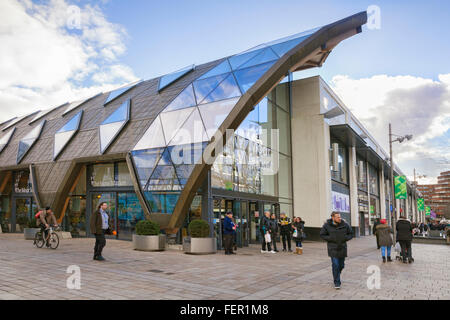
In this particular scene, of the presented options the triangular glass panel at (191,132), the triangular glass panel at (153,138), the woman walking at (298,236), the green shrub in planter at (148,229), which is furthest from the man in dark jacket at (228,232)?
the triangular glass panel at (153,138)

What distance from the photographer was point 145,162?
703 inches

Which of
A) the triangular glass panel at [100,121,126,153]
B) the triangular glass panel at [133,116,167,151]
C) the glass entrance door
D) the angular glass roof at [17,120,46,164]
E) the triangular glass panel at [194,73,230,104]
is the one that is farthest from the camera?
the angular glass roof at [17,120,46,164]

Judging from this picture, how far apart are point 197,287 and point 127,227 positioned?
1241 cm

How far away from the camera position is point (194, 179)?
1591 cm

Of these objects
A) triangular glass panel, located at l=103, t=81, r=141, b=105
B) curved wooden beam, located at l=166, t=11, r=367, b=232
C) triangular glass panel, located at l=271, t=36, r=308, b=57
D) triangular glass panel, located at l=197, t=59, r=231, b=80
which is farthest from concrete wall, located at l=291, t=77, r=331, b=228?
triangular glass panel, located at l=103, t=81, r=141, b=105

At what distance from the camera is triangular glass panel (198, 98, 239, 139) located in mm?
16750

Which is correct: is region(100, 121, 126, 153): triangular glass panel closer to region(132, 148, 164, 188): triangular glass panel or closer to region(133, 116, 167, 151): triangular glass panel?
region(133, 116, 167, 151): triangular glass panel

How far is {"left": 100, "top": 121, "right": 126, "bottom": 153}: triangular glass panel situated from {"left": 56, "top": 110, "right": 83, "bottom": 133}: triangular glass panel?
123 inches

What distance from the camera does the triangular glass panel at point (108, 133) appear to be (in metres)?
20.0

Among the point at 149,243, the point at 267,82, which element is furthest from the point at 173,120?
the point at 149,243

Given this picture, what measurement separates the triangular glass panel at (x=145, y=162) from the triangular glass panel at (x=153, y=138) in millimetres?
256

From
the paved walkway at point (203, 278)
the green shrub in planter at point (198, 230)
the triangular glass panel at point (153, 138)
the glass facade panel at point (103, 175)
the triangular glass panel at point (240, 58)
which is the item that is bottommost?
the paved walkway at point (203, 278)

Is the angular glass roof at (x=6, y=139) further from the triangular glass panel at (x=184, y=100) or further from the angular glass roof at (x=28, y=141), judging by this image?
the triangular glass panel at (x=184, y=100)
